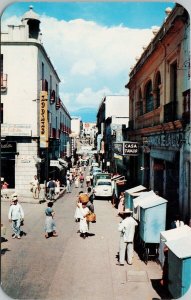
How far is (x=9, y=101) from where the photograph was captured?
67.6 feet

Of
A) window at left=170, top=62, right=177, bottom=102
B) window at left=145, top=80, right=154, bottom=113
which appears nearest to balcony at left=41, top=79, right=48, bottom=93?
window at left=145, top=80, right=154, bottom=113

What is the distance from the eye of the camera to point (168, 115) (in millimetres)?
12734

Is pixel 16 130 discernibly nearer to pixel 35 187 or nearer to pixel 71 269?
pixel 35 187

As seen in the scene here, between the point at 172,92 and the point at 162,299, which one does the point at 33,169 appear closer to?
the point at 172,92

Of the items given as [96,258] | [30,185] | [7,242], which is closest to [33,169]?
[30,185]

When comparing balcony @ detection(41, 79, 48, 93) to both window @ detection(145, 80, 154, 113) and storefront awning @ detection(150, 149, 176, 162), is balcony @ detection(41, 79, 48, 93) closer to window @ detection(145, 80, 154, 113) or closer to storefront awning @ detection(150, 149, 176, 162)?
window @ detection(145, 80, 154, 113)

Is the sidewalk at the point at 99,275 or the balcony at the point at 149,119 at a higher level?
the balcony at the point at 149,119

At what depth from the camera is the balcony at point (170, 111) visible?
40.0 feet

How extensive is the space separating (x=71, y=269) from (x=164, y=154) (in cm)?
609

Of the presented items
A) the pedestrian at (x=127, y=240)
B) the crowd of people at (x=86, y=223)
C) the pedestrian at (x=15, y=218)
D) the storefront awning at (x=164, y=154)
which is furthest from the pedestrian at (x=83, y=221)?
the storefront awning at (x=164, y=154)

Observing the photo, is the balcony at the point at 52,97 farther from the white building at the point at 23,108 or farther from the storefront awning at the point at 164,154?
the storefront awning at the point at 164,154

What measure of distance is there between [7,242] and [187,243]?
600 cm

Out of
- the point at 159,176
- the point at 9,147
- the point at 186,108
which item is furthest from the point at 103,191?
the point at 186,108

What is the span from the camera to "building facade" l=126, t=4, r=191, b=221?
35.6ft
